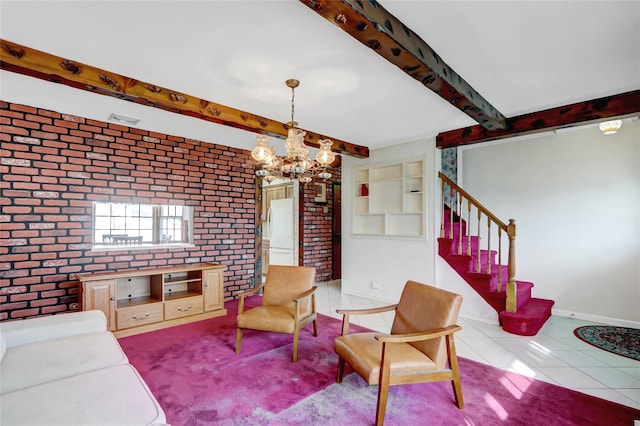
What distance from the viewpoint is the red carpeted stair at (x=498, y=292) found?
334 cm

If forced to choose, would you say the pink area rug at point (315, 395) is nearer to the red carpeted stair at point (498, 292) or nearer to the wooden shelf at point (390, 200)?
the red carpeted stair at point (498, 292)

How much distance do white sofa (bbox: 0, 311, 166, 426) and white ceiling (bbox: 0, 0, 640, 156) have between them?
78.8 inches

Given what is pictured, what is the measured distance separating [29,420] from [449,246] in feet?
13.7

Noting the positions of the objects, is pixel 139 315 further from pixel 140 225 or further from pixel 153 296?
pixel 140 225

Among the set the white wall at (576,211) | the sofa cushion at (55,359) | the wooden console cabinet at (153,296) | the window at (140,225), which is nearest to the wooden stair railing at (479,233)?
the white wall at (576,211)

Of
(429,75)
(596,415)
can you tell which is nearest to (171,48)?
(429,75)

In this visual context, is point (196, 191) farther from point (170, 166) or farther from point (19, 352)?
point (19, 352)

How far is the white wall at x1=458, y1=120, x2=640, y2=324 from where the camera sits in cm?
370

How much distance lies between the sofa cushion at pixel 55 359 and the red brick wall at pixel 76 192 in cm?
151

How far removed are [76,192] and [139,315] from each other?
61.0 inches

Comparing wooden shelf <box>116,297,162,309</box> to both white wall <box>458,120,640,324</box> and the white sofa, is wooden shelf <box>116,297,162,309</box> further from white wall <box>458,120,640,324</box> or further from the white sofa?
white wall <box>458,120,640,324</box>

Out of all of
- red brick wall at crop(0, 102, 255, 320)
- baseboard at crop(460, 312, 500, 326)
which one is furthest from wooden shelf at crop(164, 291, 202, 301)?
baseboard at crop(460, 312, 500, 326)

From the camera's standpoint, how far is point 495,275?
3.87m

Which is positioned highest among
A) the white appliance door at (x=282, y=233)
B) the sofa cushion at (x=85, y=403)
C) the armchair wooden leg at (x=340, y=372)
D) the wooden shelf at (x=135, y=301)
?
the white appliance door at (x=282, y=233)
